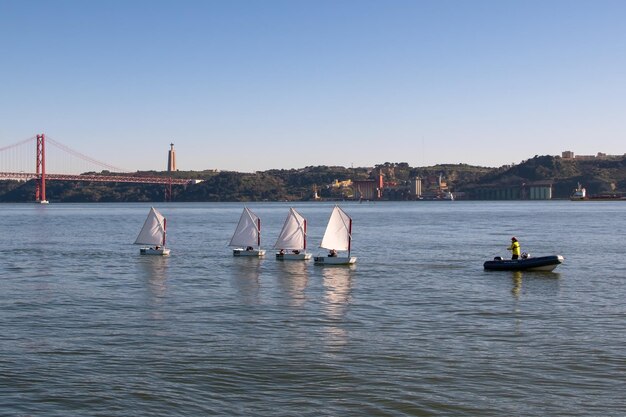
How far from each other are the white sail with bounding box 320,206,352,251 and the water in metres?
4.10

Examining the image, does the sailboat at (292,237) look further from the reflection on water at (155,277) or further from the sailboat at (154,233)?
the sailboat at (154,233)

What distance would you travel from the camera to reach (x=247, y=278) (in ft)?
138

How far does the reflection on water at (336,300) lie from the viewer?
2423 cm

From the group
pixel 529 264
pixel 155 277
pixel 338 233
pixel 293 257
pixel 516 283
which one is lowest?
pixel 155 277

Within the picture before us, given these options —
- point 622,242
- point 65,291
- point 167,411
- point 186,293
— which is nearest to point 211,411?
point 167,411

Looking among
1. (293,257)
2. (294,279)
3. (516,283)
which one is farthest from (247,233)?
(516,283)

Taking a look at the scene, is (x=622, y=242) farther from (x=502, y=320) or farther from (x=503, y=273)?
(x=502, y=320)

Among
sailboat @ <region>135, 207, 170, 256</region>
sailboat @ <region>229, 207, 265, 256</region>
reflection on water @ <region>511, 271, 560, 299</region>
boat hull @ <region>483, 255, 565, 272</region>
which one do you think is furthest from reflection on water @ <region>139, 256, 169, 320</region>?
boat hull @ <region>483, 255, 565, 272</region>

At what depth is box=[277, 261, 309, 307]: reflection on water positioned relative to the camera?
33688mm

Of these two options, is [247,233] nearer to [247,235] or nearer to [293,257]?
[247,235]

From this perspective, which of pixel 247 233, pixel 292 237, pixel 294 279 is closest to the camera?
pixel 294 279

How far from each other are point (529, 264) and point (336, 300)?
50.7 ft

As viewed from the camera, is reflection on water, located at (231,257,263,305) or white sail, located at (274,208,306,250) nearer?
reflection on water, located at (231,257,263,305)

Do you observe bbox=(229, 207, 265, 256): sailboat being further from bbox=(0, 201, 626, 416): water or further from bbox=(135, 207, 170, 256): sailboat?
bbox=(0, 201, 626, 416): water
